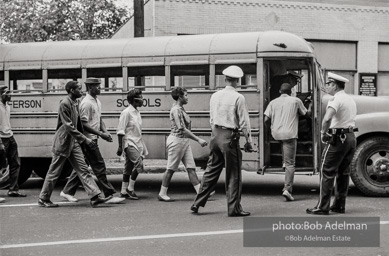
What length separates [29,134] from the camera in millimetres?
11766

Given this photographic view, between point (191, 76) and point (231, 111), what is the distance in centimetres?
265

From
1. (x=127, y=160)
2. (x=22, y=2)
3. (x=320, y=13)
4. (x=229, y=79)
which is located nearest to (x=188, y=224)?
(x=229, y=79)

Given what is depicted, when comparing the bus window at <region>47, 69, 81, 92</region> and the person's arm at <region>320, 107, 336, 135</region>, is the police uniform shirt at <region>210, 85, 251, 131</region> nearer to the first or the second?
the person's arm at <region>320, 107, 336, 135</region>

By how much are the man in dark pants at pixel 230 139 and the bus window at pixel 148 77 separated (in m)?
2.69

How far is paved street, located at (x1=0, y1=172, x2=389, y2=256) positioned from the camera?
260 inches

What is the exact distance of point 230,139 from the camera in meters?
8.50

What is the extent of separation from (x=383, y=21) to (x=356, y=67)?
5.87 ft

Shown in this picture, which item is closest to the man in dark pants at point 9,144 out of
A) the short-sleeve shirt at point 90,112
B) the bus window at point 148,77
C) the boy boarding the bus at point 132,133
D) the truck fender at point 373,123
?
the short-sleeve shirt at point 90,112

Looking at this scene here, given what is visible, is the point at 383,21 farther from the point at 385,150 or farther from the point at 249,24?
the point at 385,150

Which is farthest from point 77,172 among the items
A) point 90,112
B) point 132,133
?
point 132,133

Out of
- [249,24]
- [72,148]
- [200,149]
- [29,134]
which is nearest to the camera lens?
[72,148]

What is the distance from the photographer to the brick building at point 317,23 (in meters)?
18.8

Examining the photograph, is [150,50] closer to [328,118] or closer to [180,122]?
[180,122]

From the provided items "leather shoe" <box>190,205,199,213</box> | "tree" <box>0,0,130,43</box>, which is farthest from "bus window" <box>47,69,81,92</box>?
"tree" <box>0,0,130,43</box>
